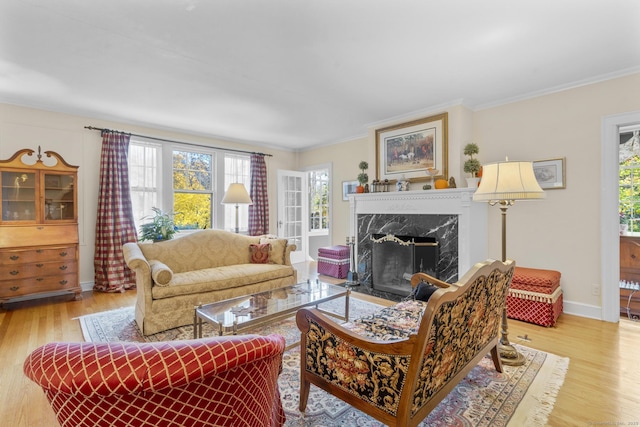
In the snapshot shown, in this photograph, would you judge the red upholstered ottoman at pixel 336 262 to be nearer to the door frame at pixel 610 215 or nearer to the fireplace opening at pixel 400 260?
the fireplace opening at pixel 400 260

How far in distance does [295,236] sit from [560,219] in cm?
456

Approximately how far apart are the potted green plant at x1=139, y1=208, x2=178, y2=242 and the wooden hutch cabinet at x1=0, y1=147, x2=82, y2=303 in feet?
2.78

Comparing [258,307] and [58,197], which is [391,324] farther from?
[58,197]

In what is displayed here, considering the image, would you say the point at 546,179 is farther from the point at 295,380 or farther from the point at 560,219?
the point at 295,380

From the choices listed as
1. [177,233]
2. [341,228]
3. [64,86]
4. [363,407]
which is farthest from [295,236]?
[363,407]

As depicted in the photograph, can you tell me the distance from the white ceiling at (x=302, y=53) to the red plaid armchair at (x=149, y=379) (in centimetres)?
215

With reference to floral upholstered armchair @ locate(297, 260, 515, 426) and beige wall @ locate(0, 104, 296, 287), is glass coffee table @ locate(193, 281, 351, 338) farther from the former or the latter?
beige wall @ locate(0, 104, 296, 287)

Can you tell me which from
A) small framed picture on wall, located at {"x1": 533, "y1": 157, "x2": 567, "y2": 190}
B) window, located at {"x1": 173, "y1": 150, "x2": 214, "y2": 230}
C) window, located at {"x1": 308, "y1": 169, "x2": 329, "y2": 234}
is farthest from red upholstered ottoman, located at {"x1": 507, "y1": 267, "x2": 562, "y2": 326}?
window, located at {"x1": 173, "y1": 150, "x2": 214, "y2": 230}

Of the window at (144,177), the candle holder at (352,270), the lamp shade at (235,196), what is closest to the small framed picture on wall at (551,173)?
the candle holder at (352,270)

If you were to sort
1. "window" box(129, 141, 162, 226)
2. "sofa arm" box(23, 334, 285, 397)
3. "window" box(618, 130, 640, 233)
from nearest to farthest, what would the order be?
"sofa arm" box(23, 334, 285, 397) < "window" box(618, 130, 640, 233) < "window" box(129, 141, 162, 226)

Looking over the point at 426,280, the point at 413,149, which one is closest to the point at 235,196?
the point at 413,149

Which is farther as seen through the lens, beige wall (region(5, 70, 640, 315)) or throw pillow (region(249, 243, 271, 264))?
throw pillow (region(249, 243, 271, 264))

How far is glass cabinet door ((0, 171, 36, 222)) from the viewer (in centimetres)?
372

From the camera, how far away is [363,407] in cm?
149
